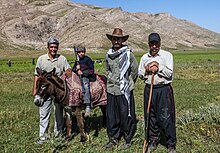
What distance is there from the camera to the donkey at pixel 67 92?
20.9 feet

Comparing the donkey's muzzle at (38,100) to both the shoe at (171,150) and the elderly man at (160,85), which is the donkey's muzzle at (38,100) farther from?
the shoe at (171,150)

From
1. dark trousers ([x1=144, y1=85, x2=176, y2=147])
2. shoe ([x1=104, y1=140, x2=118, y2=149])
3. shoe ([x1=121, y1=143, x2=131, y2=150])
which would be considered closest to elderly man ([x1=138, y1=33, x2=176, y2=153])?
dark trousers ([x1=144, y1=85, x2=176, y2=147])

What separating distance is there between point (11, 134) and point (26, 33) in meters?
156

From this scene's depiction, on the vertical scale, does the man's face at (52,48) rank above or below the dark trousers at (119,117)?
above

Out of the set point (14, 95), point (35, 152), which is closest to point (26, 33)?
point (14, 95)

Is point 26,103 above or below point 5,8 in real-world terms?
below

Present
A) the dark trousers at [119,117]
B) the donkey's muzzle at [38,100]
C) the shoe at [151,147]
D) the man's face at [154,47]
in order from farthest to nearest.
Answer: the dark trousers at [119,117]
the shoe at [151,147]
the donkey's muzzle at [38,100]
the man's face at [154,47]

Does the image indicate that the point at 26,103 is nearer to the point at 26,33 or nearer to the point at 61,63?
the point at 61,63

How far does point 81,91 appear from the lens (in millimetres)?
7156

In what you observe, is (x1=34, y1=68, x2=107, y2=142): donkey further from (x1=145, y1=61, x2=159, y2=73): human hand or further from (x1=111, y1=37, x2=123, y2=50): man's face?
(x1=145, y1=61, x2=159, y2=73): human hand

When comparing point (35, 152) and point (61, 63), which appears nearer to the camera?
point (35, 152)

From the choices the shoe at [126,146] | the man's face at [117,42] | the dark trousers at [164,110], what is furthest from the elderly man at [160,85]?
the shoe at [126,146]

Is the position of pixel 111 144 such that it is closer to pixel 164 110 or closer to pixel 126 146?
pixel 126 146

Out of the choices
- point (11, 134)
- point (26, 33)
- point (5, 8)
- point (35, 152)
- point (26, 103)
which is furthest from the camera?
point (5, 8)
